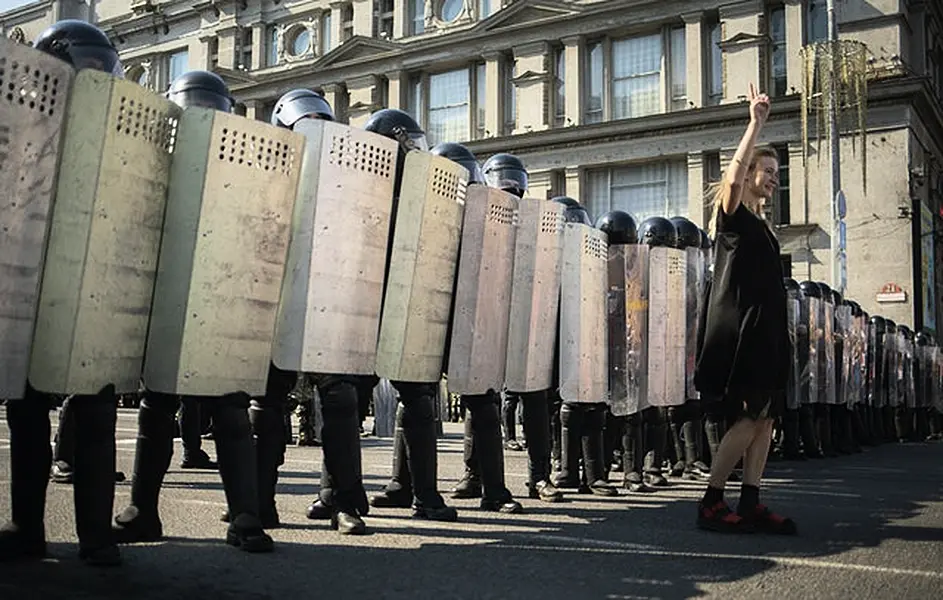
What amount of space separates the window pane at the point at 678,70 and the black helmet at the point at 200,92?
28.1 metres

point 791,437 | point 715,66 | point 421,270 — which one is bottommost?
point 791,437

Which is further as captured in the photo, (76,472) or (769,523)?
(769,523)

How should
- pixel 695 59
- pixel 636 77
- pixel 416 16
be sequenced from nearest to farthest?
pixel 695 59, pixel 636 77, pixel 416 16

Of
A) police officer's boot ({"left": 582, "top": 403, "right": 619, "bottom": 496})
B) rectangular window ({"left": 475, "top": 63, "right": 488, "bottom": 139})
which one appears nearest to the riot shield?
police officer's boot ({"left": 582, "top": 403, "right": 619, "bottom": 496})

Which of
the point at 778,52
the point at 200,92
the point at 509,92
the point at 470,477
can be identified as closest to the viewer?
the point at 200,92

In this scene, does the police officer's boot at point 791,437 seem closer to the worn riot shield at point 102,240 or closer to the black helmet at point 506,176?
the black helmet at point 506,176

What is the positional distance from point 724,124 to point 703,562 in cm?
2762

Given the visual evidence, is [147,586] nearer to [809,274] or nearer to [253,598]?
[253,598]

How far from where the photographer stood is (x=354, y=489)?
4.59m

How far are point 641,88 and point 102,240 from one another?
30.3m

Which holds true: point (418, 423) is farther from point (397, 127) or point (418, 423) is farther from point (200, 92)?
point (200, 92)

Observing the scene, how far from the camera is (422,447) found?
16.6ft

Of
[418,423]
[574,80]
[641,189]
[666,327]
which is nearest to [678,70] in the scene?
[574,80]

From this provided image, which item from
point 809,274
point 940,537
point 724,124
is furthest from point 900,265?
point 940,537
